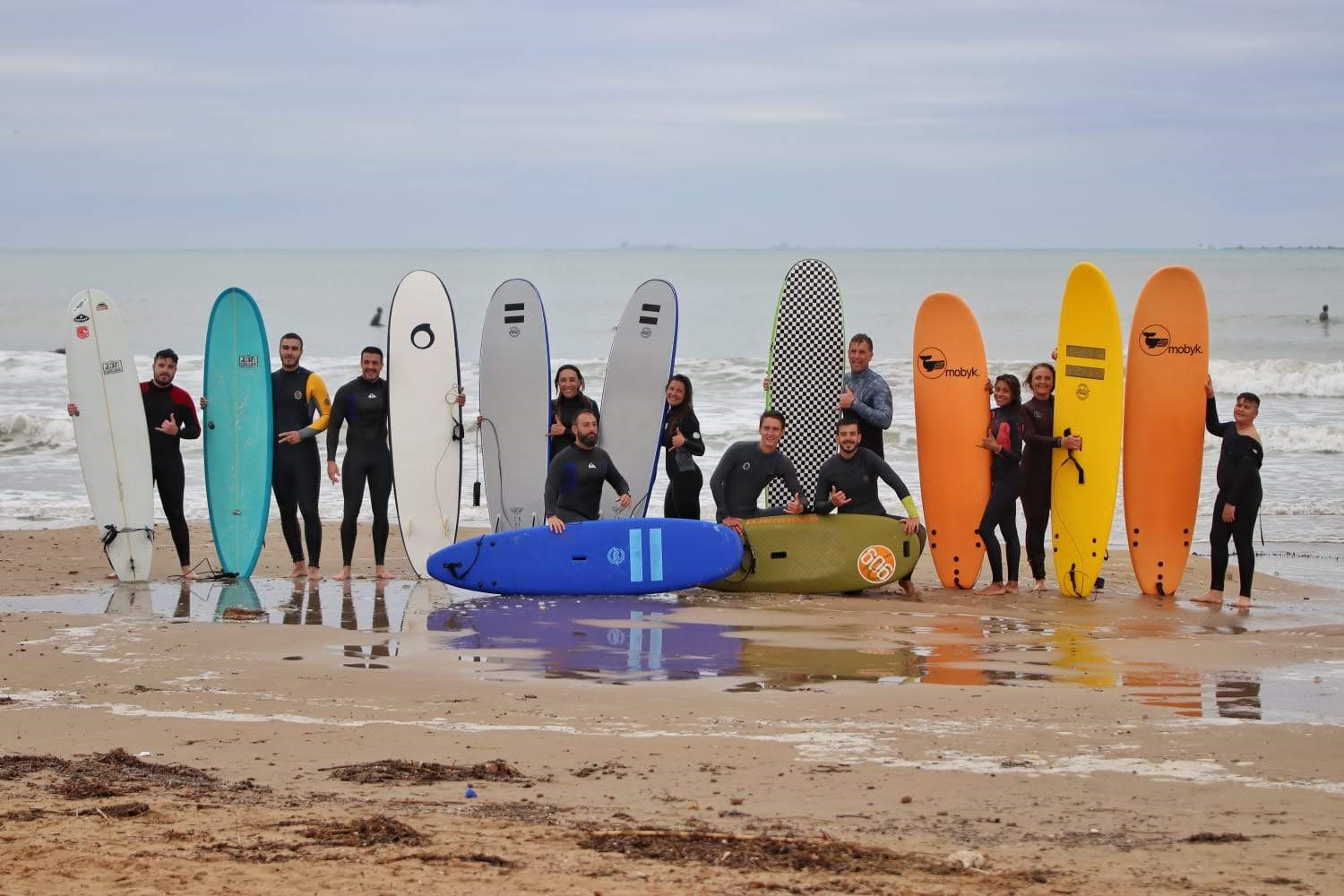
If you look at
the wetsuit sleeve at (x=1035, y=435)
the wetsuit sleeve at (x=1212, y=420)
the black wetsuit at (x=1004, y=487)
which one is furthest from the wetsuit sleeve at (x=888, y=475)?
the wetsuit sleeve at (x=1212, y=420)

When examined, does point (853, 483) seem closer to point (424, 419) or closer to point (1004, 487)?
point (1004, 487)

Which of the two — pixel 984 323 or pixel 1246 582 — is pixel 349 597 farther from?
pixel 984 323

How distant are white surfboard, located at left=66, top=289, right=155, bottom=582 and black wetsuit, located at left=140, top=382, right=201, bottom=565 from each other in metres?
0.15

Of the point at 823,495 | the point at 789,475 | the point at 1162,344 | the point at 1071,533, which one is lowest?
the point at 1071,533

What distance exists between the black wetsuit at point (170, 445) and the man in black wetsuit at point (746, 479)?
314cm

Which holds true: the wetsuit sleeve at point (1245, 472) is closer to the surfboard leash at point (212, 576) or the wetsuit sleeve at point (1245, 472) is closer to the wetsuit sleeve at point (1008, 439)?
the wetsuit sleeve at point (1008, 439)

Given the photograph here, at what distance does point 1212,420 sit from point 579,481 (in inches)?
143

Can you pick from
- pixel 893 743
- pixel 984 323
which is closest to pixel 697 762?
pixel 893 743

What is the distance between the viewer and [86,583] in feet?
27.1

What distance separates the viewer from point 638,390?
9.12 metres

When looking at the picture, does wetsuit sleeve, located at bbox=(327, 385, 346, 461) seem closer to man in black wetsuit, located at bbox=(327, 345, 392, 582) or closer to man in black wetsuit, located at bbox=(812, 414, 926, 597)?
man in black wetsuit, located at bbox=(327, 345, 392, 582)

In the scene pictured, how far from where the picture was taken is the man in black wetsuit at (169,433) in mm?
8281

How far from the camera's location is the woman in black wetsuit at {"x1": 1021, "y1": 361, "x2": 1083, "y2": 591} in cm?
806

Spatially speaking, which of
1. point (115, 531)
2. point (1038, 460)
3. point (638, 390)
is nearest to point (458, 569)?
point (638, 390)
